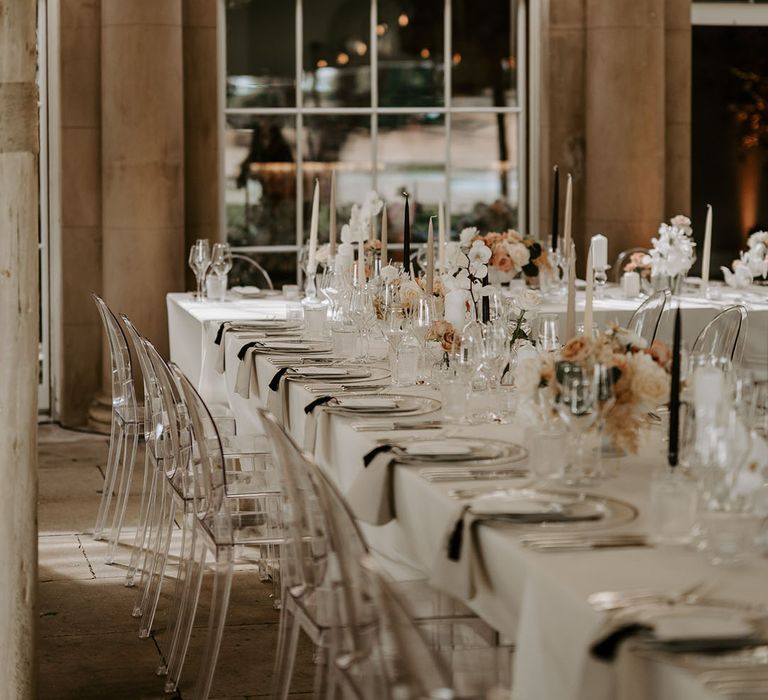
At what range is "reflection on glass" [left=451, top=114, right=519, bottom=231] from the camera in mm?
9516

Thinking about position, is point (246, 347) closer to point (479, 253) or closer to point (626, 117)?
point (479, 253)

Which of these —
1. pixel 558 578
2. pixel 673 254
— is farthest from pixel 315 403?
pixel 673 254

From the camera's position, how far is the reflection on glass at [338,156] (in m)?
9.26

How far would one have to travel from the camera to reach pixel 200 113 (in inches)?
348

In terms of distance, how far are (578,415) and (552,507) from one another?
0.33m

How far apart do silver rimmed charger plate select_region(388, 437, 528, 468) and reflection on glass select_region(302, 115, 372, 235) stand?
588 cm

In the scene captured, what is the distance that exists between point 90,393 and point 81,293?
654mm

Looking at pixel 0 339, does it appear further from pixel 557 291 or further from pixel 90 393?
pixel 90 393

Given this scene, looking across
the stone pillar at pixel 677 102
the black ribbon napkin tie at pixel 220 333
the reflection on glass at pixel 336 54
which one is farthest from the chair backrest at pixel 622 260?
the black ribbon napkin tie at pixel 220 333

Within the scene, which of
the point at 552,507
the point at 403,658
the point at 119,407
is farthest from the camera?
the point at 119,407

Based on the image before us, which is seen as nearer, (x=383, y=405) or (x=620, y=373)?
(x=620, y=373)

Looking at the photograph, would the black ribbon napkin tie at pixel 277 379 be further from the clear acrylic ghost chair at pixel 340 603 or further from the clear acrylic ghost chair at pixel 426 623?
the clear acrylic ghost chair at pixel 426 623

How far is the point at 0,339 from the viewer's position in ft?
11.9

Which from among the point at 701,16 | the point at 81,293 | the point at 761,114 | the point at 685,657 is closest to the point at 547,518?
the point at 685,657
